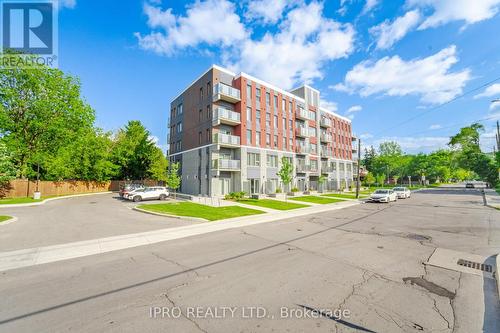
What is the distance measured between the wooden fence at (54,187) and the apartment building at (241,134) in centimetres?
1350

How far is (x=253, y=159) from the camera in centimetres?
3256

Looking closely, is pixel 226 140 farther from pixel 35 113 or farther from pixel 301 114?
pixel 35 113

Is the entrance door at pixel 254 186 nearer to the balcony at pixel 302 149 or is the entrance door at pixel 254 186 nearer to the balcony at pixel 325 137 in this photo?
the balcony at pixel 302 149

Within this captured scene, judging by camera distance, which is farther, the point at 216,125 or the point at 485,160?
the point at 485,160

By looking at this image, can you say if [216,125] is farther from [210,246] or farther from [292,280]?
[292,280]

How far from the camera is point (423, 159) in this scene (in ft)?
244

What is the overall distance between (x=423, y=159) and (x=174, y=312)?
9127cm

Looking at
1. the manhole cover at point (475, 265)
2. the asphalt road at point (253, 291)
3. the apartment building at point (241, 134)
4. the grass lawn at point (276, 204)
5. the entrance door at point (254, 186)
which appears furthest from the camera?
the entrance door at point (254, 186)

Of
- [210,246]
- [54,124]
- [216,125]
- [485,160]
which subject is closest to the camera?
[210,246]

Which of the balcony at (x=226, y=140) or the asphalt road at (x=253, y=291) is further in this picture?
the balcony at (x=226, y=140)

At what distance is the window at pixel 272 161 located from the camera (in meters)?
34.6

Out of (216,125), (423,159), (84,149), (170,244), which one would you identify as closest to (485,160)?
(423,159)

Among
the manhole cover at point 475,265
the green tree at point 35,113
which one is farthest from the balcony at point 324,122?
the green tree at point 35,113

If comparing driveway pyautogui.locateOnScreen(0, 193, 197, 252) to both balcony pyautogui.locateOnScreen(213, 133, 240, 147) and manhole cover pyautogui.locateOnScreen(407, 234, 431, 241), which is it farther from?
balcony pyautogui.locateOnScreen(213, 133, 240, 147)
